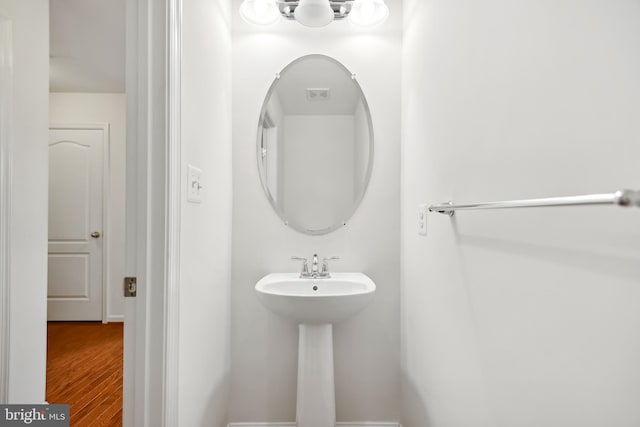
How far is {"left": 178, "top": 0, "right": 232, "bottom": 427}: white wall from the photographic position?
3.65 feet

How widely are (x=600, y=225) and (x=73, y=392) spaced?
280 cm

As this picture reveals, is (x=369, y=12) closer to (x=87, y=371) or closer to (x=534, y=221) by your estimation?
(x=534, y=221)

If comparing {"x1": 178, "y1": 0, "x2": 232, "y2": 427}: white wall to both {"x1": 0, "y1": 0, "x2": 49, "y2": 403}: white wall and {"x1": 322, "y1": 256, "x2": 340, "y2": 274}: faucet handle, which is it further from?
{"x1": 0, "y1": 0, "x2": 49, "y2": 403}: white wall

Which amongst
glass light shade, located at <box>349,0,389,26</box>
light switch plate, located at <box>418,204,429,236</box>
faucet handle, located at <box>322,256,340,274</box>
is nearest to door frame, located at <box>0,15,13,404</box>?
faucet handle, located at <box>322,256,340,274</box>

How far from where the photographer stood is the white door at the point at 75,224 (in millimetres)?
3447

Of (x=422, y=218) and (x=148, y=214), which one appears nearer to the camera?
(x=148, y=214)

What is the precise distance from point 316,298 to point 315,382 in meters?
0.45

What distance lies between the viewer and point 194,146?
1.19 metres

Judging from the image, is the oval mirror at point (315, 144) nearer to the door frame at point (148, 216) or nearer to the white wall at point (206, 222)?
Answer: the white wall at point (206, 222)

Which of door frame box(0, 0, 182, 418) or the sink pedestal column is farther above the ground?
door frame box(0, 0, 182, 418)

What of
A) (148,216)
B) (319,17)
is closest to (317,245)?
(148,216)

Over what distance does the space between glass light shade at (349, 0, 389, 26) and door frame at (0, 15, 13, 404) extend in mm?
1607

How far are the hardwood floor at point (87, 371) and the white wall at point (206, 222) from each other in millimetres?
874

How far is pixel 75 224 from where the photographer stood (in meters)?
3.46
